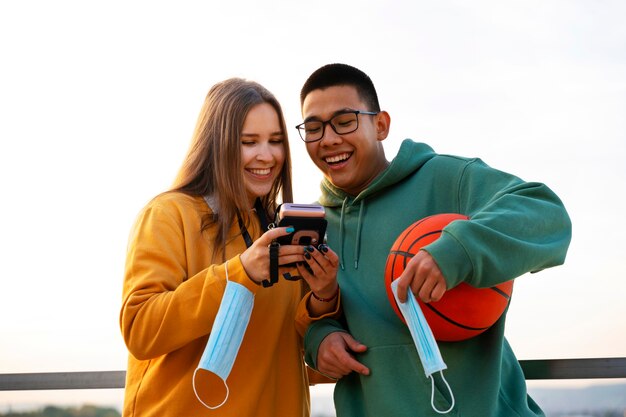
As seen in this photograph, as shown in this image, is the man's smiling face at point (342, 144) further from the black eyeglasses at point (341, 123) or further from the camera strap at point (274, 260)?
the camera strap at point (274, 260)

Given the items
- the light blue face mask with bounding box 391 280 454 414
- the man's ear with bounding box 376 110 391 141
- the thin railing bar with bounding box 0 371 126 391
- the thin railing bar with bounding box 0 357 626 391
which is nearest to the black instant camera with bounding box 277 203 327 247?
the light blue face mask with bounding box 391 280 454 414

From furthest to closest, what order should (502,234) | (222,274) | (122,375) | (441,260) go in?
(122,375), (222,274), (502,234), (441,260)

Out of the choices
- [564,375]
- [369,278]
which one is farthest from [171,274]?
[564,375]

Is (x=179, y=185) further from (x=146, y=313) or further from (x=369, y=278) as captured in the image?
(x=369, y=278)

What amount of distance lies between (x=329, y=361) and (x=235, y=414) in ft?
1.56

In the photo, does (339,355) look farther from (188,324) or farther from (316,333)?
(188,324)

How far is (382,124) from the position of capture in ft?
12.2

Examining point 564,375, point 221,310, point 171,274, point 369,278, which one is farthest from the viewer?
point 564,375

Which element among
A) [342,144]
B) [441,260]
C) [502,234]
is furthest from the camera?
[342,144]

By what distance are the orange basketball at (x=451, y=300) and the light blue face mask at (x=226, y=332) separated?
62 cm

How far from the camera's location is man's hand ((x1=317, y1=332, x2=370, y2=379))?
3.08 m

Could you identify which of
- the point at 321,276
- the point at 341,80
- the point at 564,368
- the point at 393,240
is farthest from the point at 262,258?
the point at 564,368

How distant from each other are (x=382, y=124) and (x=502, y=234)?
1235 mm

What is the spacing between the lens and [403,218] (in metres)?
3.30
